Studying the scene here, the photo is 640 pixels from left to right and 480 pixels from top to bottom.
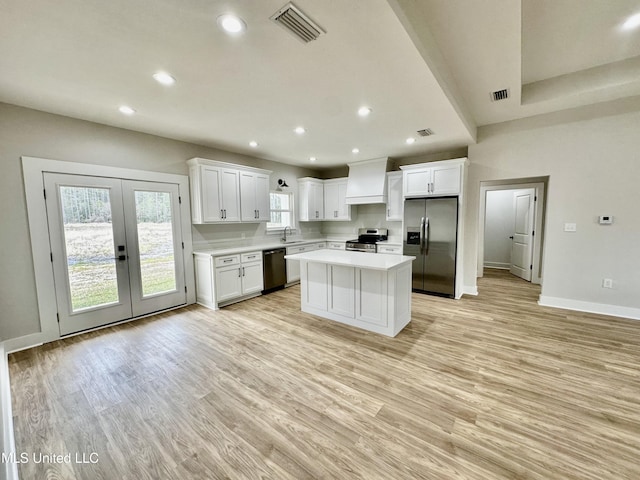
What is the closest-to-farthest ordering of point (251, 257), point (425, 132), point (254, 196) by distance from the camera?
point (425, 132)
point (251, 257)
point (254, 196)

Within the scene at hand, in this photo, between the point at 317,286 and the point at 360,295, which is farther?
the point at 317,286

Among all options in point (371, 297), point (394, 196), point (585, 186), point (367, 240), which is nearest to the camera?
point (371, 297)

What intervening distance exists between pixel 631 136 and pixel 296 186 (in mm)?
5686

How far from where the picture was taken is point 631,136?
11.3 ft

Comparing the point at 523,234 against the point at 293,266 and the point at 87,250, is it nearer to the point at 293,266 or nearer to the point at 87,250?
the point at 293,266

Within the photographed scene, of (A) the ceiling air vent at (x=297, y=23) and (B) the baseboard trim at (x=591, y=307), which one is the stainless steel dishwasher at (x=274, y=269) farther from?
(B) the baseboard trim at (x=591, y=307)

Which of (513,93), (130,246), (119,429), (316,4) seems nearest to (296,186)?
(130,246)

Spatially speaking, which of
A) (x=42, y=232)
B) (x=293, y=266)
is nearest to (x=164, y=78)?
(x=42, y=232)

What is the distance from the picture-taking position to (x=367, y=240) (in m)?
5.96

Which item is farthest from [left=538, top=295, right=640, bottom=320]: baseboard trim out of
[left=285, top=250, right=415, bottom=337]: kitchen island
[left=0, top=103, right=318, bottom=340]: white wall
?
[left=0, top=103, right=318, bottom=340]: white wall

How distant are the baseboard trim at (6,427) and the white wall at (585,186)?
6.13 meters

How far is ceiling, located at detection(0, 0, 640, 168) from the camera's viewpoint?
1657 millimetres

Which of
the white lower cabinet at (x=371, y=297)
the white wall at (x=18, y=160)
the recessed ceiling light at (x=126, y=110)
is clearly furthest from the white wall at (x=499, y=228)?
the white wall at (x=18, y=160)

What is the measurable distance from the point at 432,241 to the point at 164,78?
178 inches
